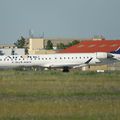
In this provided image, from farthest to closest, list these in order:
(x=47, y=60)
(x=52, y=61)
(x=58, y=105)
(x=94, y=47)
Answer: (x=94, y=47), (x=52, y=61), (x=47, y=60), (x=58, y=105)

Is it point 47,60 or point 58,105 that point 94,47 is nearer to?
point 47,60

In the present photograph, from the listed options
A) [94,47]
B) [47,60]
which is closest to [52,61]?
[47,60]

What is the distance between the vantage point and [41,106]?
78.5 feet

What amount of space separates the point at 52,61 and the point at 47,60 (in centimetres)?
78

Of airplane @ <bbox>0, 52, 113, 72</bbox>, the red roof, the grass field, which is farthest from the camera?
the red roof

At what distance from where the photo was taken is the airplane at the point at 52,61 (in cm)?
7550

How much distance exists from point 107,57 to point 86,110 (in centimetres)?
5635

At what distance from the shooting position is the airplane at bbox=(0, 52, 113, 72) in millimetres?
75500

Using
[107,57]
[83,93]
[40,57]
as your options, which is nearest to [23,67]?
[40,57]

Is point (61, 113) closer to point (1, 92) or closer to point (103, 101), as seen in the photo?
point (103, 101)

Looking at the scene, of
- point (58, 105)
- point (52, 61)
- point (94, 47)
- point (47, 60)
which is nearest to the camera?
point (58, 105)

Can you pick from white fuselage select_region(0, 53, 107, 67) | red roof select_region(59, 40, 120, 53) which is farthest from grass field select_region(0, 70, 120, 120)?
red roof select_region(59, 40, 120, 53)

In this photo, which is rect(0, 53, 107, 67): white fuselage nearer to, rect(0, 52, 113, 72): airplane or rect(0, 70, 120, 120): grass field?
rect(0, 52, 113, 72): airplane

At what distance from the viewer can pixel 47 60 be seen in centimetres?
7600
